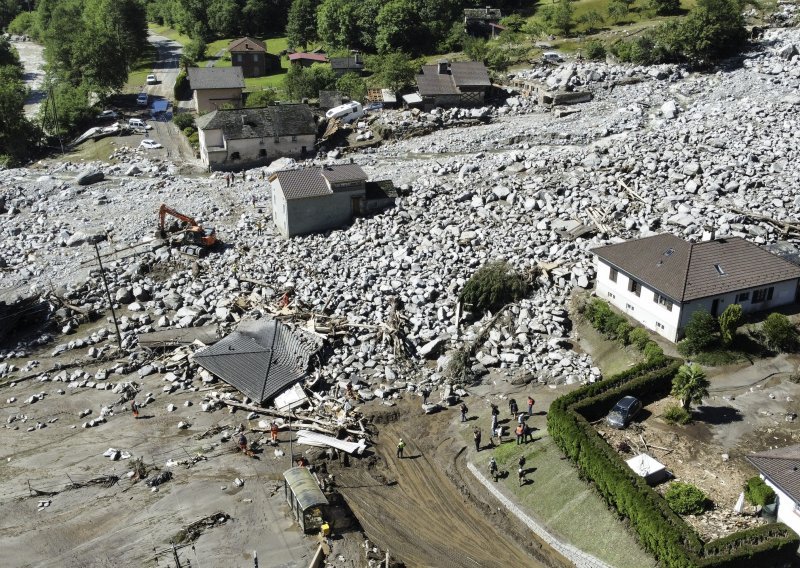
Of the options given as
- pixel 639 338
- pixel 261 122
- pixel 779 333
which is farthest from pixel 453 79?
pixel 779 333

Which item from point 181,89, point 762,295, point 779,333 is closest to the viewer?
point 779,333

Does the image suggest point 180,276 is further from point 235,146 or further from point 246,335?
point 235,146

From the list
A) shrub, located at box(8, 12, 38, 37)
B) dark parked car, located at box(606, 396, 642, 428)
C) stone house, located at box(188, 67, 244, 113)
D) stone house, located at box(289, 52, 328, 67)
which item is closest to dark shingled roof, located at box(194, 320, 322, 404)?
dark parked car, located at box(606, 396, 642, 428)

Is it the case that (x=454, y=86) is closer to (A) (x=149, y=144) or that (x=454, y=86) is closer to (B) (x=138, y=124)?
(A) (x=149, y=144)

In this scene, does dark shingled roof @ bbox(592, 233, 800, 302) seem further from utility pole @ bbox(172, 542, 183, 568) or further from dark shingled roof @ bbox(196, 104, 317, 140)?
dark shingled roof @ bbox(196, 104, 317, 140)

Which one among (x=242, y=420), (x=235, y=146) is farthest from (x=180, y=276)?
(x=235, y=146)

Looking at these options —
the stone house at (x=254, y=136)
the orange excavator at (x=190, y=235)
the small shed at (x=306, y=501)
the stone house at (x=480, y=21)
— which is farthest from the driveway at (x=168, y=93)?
the small shed at (x=306, y=501)

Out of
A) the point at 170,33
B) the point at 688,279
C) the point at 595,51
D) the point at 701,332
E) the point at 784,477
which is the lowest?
the point at 784,477
